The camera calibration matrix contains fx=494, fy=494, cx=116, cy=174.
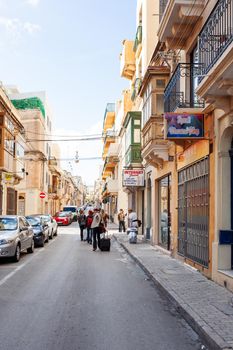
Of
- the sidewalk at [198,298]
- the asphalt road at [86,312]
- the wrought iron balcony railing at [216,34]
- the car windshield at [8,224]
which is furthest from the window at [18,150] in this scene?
the wrought iron balcony railing at [216,34]

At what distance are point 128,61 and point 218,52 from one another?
28.0 m

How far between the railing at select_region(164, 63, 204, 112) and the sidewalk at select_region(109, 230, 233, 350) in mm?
4423

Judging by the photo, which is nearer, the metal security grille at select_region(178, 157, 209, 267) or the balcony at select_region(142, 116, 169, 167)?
the metal security grille at select_region(178, 157, 209, 267)

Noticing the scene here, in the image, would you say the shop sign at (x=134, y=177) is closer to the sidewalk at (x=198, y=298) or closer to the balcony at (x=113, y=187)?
the sidewalk at (x=198, y=298)

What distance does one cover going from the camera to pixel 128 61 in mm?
36812

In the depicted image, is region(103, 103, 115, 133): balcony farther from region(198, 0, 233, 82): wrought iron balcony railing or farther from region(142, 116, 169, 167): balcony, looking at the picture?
region(198, 0, 233, 82): wrought iron balcony railing

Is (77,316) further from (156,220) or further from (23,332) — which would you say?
(156,220)

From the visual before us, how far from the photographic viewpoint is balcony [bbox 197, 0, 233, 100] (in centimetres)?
820

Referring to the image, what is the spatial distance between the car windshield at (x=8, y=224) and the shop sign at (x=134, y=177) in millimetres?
10407

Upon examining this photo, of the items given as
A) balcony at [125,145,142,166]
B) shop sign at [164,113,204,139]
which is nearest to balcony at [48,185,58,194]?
balcony at [125,145,142,166]

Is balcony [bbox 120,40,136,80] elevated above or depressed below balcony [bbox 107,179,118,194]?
above

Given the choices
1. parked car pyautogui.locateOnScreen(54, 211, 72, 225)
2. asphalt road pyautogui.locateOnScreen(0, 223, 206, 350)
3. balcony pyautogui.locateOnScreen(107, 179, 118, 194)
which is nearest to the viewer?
asphalt road pyautogui.locateOnScreen(0, 223, 206, 350)

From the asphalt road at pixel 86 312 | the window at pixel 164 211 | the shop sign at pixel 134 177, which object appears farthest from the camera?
the shop sign at pixel 134 177

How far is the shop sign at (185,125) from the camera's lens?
12.2 metres
